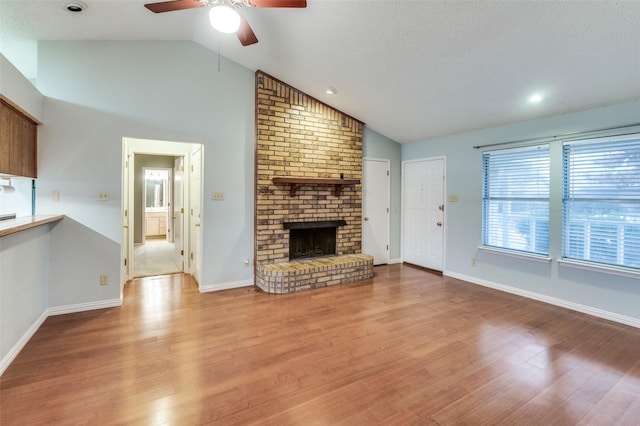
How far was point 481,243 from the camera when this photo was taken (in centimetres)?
464

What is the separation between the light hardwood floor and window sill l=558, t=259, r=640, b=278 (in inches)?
21.6

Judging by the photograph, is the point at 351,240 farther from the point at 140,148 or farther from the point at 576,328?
the point at 140,148

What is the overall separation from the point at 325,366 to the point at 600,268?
10.8ft

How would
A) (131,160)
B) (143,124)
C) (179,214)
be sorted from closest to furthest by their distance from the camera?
(143,124)
(131,160)
(179,214)

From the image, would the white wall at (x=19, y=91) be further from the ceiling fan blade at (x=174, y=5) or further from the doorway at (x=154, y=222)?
the doorway at (x=154, y=222)

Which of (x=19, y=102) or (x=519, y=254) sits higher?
(x=19, y=102)

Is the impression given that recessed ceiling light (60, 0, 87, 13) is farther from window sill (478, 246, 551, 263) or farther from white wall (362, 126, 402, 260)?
window sill (478, 246, 551, 263)

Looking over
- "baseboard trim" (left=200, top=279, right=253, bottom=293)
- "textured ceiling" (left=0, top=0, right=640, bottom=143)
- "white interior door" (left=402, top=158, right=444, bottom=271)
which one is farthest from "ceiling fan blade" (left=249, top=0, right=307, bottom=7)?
"white interior door" (left=402, top=158, right=444, bottom=271)

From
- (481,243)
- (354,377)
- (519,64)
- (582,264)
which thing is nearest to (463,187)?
(481,243)

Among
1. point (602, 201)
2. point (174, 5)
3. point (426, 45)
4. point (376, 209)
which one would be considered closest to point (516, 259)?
point (602, 201)

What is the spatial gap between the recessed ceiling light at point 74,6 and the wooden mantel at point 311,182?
2658 mm

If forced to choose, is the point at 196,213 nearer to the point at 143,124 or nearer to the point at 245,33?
the point at 143,124

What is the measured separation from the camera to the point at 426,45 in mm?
3064

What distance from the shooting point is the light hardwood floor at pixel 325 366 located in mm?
1863
